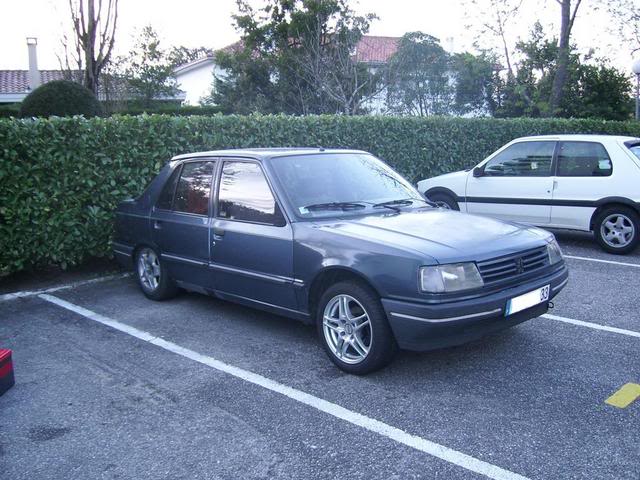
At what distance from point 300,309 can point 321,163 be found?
55.2 inches

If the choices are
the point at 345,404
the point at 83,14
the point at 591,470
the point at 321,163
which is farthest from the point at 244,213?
the point at 83,14

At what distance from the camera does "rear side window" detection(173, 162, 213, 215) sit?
18.3ft

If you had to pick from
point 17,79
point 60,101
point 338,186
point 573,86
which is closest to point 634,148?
point 338,186

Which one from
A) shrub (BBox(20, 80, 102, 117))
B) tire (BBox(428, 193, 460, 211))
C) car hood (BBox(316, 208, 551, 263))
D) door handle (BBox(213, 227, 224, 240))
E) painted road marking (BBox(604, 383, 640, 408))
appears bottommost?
painted road marking (BBox(604, 383, 640, 408))

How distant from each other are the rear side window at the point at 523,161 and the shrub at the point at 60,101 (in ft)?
29.1

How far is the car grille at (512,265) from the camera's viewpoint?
402 centimetres

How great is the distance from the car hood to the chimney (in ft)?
120

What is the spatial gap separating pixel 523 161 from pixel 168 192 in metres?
5.86

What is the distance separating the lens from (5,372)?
4.14 meters

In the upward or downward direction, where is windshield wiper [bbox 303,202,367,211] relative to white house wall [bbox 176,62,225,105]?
downward

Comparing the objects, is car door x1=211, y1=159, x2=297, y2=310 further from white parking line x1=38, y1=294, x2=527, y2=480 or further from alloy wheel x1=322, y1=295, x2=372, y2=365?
white parking line x1=38, y1=294, x2=527, y2=480

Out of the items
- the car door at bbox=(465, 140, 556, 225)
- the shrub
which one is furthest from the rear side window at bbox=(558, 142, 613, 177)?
the shrub

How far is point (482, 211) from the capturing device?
9867mm

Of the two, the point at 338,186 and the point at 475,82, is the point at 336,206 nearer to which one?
the point at 338,186
